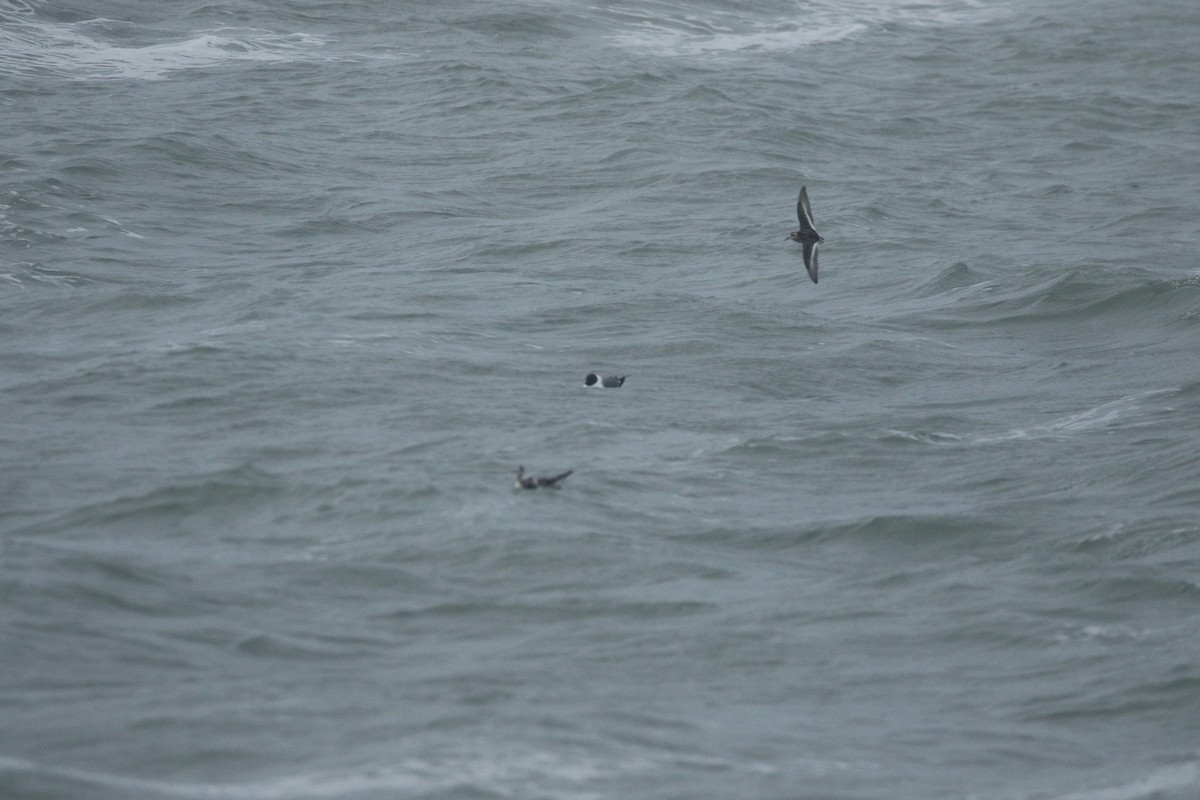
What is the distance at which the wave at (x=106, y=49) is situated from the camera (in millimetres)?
30453

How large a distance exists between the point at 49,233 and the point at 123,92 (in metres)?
8.01

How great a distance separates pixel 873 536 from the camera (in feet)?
46.7

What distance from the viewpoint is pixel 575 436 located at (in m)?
16.0

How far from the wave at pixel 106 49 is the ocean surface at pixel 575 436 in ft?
0.51

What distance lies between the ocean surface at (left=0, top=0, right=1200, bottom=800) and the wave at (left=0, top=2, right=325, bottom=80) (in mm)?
154

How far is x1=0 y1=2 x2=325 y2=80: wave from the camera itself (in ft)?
99.9

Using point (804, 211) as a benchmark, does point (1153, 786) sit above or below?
below

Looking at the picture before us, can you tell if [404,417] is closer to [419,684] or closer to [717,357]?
[717,357]

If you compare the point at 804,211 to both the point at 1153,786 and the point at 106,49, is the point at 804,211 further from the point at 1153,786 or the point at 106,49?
the point at 106,49

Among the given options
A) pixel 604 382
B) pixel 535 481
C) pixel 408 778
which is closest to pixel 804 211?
pixel 604 382

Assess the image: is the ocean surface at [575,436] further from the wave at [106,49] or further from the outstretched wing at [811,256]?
the outstretched wing at [811,256]

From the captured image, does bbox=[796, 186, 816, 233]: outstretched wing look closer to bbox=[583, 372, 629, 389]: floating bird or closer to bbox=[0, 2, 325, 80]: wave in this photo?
bbox=[583, 372, 629, 389]: floating bird

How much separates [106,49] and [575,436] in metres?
19.8

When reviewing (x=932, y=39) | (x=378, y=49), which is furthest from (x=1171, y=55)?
(x=378, y=49)
